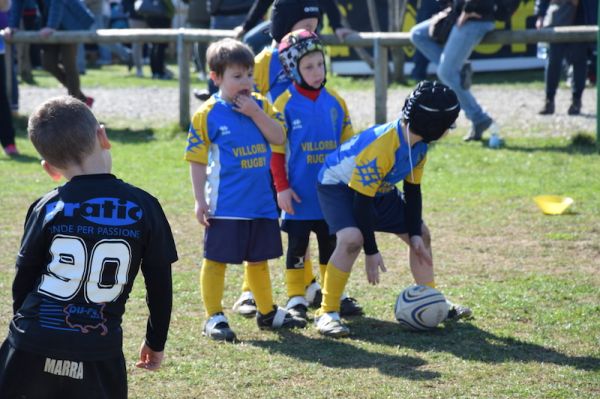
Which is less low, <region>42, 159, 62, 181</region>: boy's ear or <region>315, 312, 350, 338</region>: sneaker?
<region>42, 159, 62, 181</region>: boy's ear

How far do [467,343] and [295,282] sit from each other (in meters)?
1.08

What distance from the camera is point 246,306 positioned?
5707 millimetres

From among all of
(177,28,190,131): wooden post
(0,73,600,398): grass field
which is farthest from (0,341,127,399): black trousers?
(177,28,190,131): wooden post

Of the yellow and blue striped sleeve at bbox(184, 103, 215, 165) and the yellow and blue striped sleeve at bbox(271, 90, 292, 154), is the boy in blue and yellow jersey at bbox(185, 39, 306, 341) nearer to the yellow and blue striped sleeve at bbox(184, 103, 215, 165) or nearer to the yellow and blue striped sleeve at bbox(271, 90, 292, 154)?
the yellow and blue striped sleeve at bbox(184, 103, 215, 165)

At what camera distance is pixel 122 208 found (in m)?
3.12

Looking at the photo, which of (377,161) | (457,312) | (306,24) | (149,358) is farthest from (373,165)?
(149,358)

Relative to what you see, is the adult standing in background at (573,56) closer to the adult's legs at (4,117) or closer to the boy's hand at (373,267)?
the adult's legs at (4,117)

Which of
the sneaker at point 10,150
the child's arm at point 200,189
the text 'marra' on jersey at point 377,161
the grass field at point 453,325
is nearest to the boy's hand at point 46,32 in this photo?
the sneaker at point 10,150

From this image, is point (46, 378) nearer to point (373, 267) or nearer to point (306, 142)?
point (373, 267)

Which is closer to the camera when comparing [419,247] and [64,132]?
[64,132]

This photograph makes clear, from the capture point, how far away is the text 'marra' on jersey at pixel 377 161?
5.07 m

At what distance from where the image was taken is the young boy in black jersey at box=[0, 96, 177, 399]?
10.1 feet

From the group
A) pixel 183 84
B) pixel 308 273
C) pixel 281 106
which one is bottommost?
pixel 308 273

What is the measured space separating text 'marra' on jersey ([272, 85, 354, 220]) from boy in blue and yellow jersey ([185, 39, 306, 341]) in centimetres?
24
